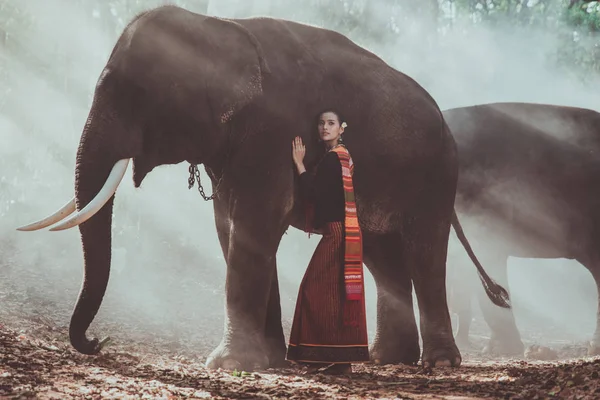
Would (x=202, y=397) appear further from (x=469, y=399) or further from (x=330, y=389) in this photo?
(x=469, y=399)

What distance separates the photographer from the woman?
423 cm

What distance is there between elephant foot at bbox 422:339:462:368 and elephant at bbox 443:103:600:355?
6.04ft

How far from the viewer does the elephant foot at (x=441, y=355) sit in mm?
5172

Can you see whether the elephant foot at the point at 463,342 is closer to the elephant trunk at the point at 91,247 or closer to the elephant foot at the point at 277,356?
the elephant foot at the point at 277,356

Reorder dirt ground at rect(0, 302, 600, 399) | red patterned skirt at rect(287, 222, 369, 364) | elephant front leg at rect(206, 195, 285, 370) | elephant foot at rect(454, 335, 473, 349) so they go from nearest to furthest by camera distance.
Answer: dirt ground at rect(0, 302, 600, 399) < red patterned skirt at rect(287, 222, 369, 364) < elephant front leg at rect(206, 195, 285, 370) < elephant foot at rect(454, 335, 473, 349)

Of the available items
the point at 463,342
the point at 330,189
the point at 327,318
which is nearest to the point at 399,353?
the point at 327,318

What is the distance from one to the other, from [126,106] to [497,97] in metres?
8.92

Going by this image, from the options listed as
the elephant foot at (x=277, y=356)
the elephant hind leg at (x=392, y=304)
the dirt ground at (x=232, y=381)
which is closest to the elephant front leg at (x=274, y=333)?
the elephant foot at (x=277, y=356)

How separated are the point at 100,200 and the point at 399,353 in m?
2.46

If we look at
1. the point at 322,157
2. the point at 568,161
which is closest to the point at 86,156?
the point at 322,157

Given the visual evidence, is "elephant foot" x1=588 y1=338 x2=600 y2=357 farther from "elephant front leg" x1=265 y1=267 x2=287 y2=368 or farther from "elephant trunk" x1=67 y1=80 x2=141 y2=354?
"elephant trunk" x1=67 y1=80 x2=141 y2=354

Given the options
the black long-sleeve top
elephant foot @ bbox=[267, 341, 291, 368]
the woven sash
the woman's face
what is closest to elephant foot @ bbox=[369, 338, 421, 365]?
elephant foot @ bbox=[267, 341, 291, 368]

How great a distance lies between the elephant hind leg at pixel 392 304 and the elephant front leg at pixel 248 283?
117 centimetres

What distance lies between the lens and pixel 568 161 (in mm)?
7035
